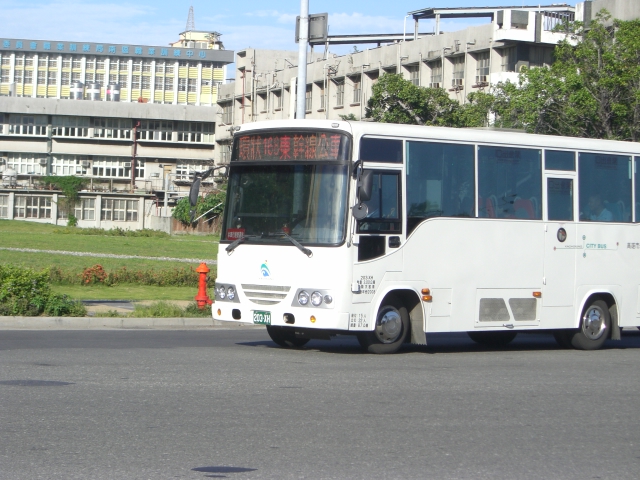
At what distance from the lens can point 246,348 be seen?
49.1 feet

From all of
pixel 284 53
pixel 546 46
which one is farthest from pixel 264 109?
pixel 546 46

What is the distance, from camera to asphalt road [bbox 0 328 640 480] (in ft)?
23.2

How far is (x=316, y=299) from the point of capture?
1366cm

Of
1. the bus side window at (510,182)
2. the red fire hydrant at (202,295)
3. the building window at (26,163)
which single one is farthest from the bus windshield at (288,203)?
the building window at (26,163)

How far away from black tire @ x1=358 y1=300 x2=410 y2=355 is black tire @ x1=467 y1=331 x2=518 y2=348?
334cm

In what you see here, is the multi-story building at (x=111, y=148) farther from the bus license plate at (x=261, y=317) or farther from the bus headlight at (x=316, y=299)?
the bus headlight at (x=316, y=299)

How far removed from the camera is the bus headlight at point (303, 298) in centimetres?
1373

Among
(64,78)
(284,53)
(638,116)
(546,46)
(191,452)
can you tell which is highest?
(64,78)

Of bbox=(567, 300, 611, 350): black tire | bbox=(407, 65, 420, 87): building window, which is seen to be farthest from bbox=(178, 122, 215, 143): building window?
bbox=(567, 300, 611, 350): black tire

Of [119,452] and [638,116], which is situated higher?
[638,116]

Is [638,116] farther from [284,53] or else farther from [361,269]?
[284,53]

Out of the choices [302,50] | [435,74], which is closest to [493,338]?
[302,50]

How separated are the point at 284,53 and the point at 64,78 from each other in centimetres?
7806

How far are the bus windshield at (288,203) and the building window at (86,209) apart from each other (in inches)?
3901
